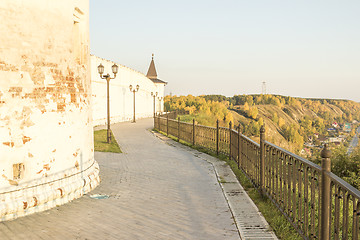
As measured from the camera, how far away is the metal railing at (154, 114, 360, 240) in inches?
114

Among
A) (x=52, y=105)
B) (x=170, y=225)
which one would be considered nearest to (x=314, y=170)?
(x=170, y=225)

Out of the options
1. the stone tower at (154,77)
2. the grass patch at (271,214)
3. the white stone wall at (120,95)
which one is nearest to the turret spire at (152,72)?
the stone tower at (154,77)

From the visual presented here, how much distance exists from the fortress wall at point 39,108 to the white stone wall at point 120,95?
21017 millimetres

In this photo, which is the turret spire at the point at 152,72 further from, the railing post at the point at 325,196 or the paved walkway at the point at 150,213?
the railing post at the point at 325,196

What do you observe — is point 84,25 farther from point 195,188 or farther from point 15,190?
point 195,188

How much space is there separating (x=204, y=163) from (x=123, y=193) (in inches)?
172

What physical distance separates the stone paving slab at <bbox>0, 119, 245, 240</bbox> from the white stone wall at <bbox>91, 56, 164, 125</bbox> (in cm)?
2003

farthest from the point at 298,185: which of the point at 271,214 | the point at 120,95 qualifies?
the point at 120,95

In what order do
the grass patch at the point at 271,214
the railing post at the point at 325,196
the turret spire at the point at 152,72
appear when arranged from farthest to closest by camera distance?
1. the turret spire at the point at 152,72
2. the grass patch at the point at 271,214
3. the railing post at the point at 325,196

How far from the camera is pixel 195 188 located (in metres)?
6.98

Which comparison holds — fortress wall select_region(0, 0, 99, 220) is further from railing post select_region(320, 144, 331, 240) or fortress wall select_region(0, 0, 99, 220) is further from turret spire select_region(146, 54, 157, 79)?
turret spire select_region(146, 54, 157, 79)

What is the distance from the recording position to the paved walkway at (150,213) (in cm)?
438

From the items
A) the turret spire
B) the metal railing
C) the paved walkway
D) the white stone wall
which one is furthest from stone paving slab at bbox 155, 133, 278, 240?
the turret spire

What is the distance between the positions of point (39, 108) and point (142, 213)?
2.68 meters
